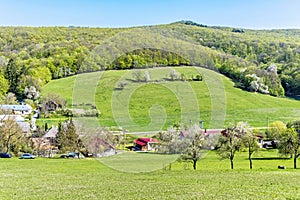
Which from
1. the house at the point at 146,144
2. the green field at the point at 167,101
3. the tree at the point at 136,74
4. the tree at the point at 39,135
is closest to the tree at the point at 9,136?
the tree at the point at 39,135

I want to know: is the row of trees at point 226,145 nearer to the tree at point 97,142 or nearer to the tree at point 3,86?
the tree at point 97,142

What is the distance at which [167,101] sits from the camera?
55.2 meters

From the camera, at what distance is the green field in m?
37.8

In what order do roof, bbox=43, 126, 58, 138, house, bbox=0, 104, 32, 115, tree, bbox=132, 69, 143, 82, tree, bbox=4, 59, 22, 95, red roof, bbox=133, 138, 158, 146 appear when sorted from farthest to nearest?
tree, bbox=4, 59, 22, 95 → house, bbox=0, 104, 32, 115 → roof, bbox=43, 126, 58, 138 → red roof, bbox=133, 138, 158, 146 → tree, bbox=132, 69, 143, 82

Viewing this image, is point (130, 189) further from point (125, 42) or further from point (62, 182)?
point (125, 42)

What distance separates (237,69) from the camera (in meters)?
128

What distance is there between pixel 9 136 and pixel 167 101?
75.6ft

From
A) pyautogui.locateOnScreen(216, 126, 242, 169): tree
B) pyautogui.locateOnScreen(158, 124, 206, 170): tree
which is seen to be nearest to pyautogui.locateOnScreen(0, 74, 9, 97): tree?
pyautogui.locateOnScreen(158, 124, 206, 170): tree

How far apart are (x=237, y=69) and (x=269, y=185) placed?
11202 centimetres

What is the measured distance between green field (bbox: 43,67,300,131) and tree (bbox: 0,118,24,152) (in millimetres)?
9356

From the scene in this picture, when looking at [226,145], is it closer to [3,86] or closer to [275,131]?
[275,131]

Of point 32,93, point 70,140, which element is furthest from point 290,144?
point 32,93

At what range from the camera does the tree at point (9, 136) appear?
50.1 meters

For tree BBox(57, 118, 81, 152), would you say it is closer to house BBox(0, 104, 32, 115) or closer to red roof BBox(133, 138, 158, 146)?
red roof BBox(133, 138, 158, 146)
